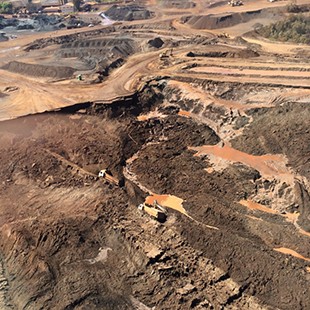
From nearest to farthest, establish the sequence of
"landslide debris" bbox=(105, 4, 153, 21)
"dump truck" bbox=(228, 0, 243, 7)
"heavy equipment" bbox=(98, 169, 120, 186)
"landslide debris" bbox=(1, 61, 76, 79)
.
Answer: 1. "heavy equipment" bbox=(98, 169, 120, 186)
2. "landslide debris" bbox=(1, 61, 76, 79)
3. "landslide debris" bbox=(105, 4, 153, 21)
4. "dump truck" bbox=(228, 0, 243, 7)

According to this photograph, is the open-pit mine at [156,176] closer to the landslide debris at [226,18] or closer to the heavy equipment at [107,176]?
the heavy equipment at [107,176]

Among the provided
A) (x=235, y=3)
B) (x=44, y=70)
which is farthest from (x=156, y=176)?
(x=235, y=3)

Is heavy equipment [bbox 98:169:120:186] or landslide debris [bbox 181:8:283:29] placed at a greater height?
landslide debris [bbox 181:8:283:29]

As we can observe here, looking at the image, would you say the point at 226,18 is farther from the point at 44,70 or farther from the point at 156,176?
the point at 156,176

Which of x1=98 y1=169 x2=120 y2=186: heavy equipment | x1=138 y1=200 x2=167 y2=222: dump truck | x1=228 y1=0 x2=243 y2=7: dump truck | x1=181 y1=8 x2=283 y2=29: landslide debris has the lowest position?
x1=138 y1=200 x2=167 y2=222: dump truck

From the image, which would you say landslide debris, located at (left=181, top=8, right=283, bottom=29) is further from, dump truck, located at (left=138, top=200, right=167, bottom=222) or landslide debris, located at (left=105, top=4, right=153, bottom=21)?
dump truck, located at (left=138, top=200, right=167, bottom=222)

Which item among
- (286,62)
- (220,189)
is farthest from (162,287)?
(286,62)

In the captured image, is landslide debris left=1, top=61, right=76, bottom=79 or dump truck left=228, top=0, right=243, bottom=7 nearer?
landslide debris left=1, top=61, right=76, bottom=79

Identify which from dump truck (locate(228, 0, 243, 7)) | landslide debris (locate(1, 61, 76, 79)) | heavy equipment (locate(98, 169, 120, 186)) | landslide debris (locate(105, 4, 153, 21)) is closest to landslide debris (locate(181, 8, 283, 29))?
dump truck (locate(228, 0, 243, 7))
